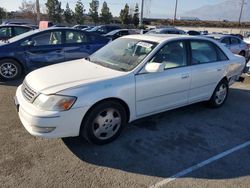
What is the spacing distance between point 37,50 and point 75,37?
121 centimetres

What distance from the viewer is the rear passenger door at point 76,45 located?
7.80 meters

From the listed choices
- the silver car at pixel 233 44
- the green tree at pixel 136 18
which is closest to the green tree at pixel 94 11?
the green tree at pixel 136 18

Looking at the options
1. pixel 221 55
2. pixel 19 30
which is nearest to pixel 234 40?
pixel 221 55

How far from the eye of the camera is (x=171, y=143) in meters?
4.00

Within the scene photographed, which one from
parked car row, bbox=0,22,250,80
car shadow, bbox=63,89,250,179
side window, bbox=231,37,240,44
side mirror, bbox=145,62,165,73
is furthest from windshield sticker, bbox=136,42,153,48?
side window, bbox=231,37,240,44

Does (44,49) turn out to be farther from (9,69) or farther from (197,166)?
(197,166)

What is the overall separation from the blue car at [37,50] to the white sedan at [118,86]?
3.13 m

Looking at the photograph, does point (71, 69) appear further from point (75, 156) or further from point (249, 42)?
point (249, 42)

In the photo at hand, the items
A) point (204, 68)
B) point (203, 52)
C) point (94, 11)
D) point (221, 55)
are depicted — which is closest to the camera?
point (204, 68)

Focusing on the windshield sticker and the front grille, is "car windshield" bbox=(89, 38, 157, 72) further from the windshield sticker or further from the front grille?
the front grille

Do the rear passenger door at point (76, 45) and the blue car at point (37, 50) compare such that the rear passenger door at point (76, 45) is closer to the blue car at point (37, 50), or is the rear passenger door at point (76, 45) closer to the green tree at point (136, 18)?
the blue car at point (37, 50)

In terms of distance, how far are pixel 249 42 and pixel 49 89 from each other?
13.6 m

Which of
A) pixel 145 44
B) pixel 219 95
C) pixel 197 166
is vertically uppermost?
pixel 145 44

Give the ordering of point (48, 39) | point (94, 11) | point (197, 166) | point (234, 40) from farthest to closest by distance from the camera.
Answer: point (94, 11) → point (234, 40) → point (48, 39) → point (197, 166)
